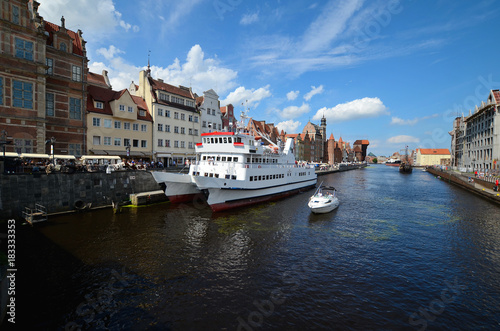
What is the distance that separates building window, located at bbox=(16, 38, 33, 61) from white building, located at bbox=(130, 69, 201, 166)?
20337 millimetres

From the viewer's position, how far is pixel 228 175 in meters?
31.5

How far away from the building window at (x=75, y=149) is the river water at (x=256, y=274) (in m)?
16.5

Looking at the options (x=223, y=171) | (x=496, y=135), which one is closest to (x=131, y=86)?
(x=223, y=171)

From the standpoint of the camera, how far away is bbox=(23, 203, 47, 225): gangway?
2181cm

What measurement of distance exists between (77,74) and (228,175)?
29763 mm

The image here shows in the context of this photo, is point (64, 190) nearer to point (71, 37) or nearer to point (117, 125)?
point (117, 125)

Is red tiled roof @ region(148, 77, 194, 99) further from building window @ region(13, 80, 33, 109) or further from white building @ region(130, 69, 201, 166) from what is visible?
building window @ region(13, 80, 33, 109)

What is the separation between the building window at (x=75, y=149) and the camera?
37347 mm

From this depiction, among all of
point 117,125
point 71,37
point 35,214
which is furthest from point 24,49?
point 35,214

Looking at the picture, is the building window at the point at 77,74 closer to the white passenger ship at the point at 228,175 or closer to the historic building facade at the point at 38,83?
the historic building facade at the point at 38,83

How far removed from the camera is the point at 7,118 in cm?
2983

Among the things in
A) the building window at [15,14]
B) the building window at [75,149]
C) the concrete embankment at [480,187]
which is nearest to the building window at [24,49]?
the building window at [15,14]

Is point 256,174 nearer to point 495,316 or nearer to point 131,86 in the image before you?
point 495,316

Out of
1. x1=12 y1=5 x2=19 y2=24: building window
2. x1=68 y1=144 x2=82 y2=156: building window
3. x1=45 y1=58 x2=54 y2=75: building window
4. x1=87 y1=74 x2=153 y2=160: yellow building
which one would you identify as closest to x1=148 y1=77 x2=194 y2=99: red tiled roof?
x1=87 y1=74 x2=153 y2=160: yellow building
